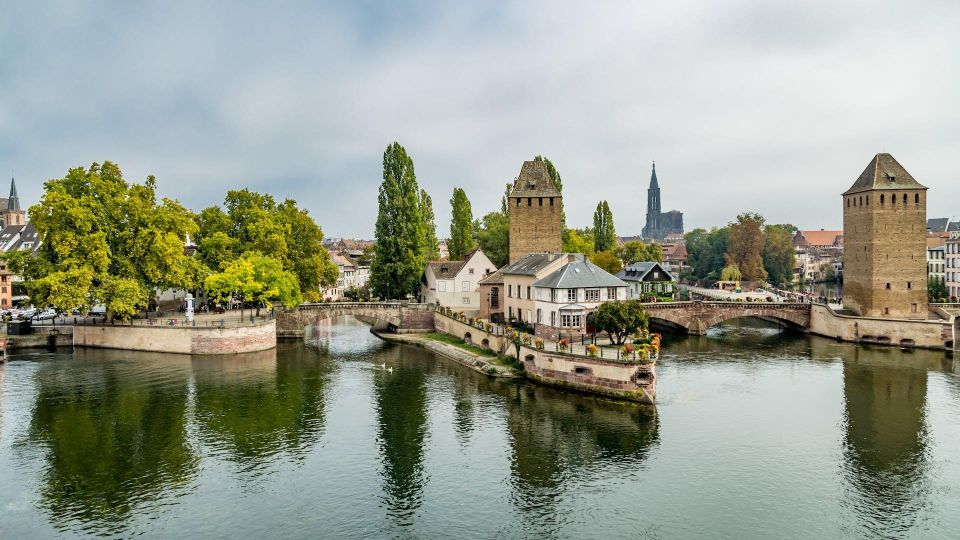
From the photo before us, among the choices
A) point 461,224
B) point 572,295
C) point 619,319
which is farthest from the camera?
point 461,224

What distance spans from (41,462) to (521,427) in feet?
72.0

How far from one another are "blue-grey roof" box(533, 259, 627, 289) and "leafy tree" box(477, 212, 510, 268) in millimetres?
29074

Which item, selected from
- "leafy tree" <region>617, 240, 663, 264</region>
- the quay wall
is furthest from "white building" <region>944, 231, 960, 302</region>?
the quay wall

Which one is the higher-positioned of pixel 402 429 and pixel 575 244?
pixel 575 244

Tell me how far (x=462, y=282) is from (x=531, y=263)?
43.4 ft

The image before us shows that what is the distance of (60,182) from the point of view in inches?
2243

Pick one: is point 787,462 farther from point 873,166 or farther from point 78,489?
point 873,166

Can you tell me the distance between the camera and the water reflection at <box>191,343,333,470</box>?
32.5 meters

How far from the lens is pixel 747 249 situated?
11900 cm

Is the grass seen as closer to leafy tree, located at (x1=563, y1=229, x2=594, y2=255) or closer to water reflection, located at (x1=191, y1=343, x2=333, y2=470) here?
water reflection, located at (x1=191, y1=343, x2=333, y2=470)

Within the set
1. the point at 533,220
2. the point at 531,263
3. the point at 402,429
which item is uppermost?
the point at 533,220

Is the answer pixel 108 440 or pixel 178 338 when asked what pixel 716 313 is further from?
pixel 108 440

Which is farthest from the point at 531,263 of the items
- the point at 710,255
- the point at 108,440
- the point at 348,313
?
the point at 710,255

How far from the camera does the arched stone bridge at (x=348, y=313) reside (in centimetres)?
6825
